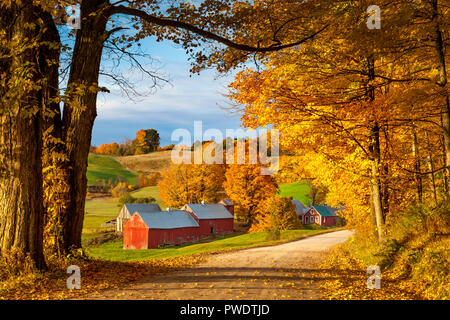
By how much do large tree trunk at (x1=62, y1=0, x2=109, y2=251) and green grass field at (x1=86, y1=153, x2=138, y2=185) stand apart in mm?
79624

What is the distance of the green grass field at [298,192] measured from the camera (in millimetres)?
70375

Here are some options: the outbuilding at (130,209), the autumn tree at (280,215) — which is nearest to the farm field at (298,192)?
the outbuilding at (130,209)

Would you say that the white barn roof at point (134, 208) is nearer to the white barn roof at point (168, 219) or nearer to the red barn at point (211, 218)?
the red barn at point (211, 218)

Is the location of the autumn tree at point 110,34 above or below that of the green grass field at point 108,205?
above

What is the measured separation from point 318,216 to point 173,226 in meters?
32.3

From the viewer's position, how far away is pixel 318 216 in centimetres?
6225

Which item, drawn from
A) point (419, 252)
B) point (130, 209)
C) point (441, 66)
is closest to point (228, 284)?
point (419, 252)

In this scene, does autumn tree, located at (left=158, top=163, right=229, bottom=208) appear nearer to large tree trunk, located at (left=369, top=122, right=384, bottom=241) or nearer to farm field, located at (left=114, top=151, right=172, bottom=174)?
farm field, located at (left=114, top=151, right=172, bottom=174)

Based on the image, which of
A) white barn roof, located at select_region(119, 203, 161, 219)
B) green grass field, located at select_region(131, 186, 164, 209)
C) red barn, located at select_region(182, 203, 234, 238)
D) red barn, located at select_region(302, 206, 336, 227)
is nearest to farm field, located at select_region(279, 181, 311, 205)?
red barn, located at select_region(302, 206, 336, 227)

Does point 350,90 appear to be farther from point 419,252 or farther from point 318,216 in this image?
point 318,216

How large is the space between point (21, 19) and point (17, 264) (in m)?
5.39

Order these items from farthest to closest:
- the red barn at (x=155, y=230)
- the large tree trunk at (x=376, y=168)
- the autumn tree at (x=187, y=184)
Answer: the autumn tree at (x=187, y=184), the red barn at (x=155, y=230), the large tree trunk at (x=376, y=168)

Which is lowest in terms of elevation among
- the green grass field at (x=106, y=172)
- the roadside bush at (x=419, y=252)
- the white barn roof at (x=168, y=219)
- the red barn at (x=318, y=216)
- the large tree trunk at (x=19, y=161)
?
the red barn at (x=318, y=216)

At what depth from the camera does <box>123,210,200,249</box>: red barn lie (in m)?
37.1
